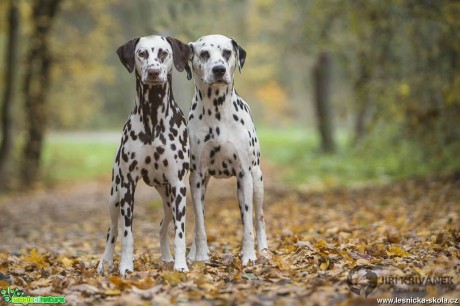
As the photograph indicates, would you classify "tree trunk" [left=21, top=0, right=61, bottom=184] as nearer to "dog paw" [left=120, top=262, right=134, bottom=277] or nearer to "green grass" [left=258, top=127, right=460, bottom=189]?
"green grass" [left=258, top=127, right=460, bottom=189]

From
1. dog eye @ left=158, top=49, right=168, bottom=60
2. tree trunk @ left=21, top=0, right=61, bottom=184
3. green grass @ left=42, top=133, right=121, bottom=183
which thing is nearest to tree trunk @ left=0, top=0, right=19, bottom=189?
tree trunk @ left=21, top=0, right=61, bottom=184

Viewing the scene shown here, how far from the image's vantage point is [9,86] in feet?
58.1

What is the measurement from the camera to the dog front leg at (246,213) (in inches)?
255

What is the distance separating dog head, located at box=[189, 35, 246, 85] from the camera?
6.08 metres

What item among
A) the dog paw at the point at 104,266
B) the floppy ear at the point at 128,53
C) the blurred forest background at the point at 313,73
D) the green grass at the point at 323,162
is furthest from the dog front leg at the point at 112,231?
the green grass at the point at 323,162

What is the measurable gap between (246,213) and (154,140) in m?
1.30

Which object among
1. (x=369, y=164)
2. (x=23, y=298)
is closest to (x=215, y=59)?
(x=23, y=298)

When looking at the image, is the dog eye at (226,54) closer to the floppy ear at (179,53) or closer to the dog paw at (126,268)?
the floppy ear at (179,53)

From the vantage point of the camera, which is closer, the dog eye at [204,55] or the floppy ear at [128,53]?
the floppy ear at [128,53]

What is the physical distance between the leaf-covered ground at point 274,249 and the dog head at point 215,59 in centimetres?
189

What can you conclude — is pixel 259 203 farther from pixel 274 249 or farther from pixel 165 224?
pixel 165 224

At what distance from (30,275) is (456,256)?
14.4 feet

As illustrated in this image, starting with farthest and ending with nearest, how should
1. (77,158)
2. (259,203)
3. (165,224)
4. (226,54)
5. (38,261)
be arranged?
(77,158)
(38,261)
(259,203)
(165,224)
(226,54)

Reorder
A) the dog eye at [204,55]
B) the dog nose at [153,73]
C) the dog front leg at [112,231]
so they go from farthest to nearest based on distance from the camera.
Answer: the dog front leg at [112,231] < the dog eye at [204,55] < the dog nose at [153,73]
